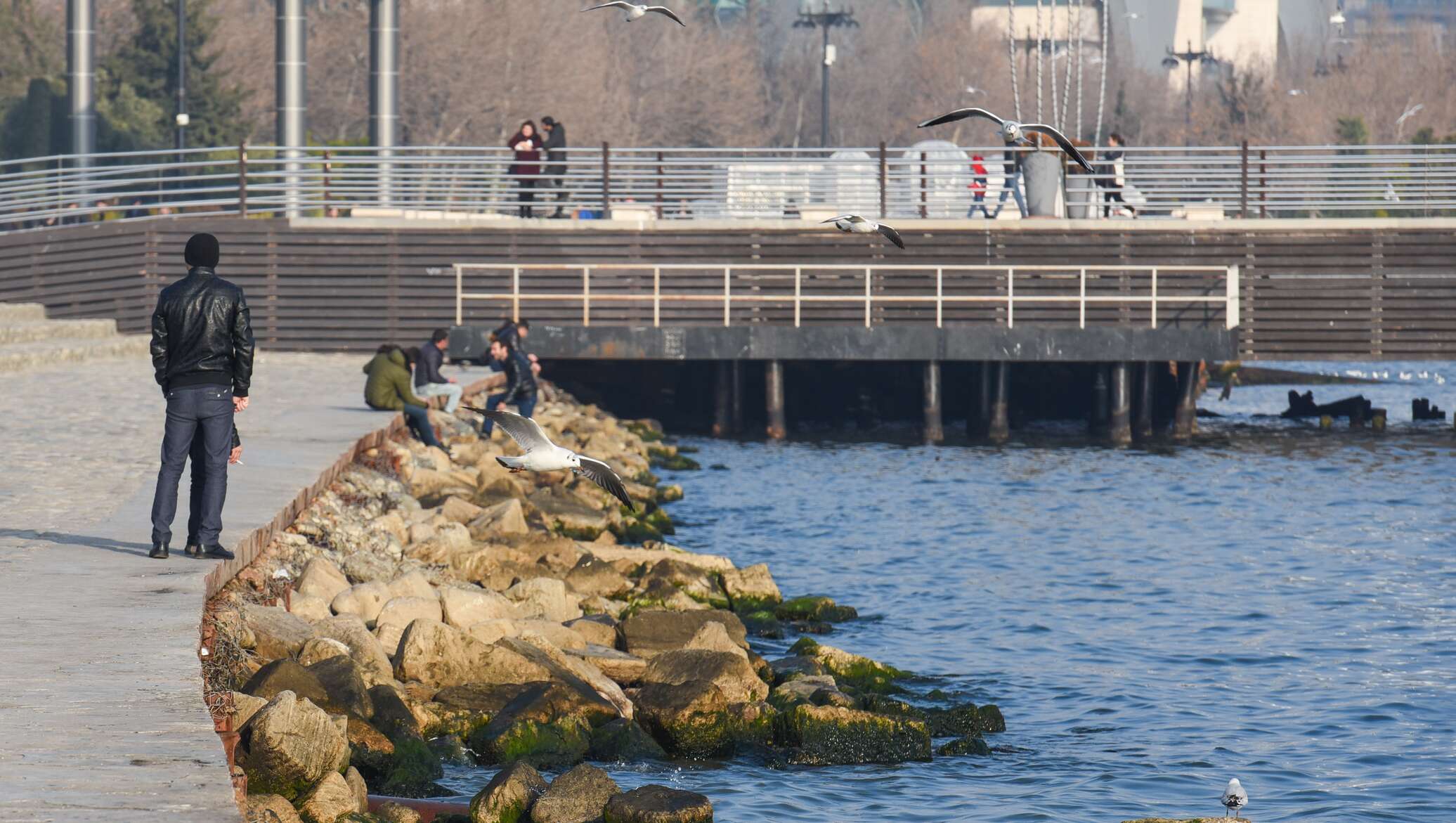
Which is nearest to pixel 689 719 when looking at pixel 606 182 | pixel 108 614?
pixel 108 614

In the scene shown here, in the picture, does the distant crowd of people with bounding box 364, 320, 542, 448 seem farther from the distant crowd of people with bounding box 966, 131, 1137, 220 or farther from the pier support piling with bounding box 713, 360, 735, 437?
the distant crowd of people with bounding box 966, 131, 1137, 220

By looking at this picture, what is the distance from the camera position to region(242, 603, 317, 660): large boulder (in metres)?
10.1

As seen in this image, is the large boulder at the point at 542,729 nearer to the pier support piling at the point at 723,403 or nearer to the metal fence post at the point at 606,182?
the pier support piling at the point at 723,403

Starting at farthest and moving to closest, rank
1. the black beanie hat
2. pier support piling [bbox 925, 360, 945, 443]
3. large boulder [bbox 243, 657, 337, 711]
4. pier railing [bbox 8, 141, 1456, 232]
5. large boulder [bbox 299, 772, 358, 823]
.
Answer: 1. pier railing [bbox 8, 141, 1456, 232]
2. pier support piling [bbox 925, 360, 945, 443]
3. the black beanie hat
4. large boulder [bbox 243, 657, 337, 711]
5. large boulder [bbox 299, 772, 358, 823]

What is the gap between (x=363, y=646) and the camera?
10547 millimetres

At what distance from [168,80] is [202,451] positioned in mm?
40753

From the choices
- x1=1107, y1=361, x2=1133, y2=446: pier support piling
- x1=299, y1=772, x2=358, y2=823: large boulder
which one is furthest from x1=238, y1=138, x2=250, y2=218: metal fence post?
x1=299, y1=772, x2=358, y2=823: large boulder

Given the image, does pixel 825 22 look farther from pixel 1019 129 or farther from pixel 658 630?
pixel 1019 129

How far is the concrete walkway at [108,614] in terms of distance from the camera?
6.60 m

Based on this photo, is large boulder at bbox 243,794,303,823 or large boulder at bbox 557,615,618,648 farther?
large boulder at bbox 557,615,618,648

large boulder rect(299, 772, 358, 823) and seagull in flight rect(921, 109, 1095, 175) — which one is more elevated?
seagull in flight rect(921, 109, 1095, 175)

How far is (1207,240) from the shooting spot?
1232 inches

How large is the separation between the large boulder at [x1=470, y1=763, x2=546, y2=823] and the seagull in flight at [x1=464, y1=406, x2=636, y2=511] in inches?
50.6

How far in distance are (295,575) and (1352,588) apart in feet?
33.1
